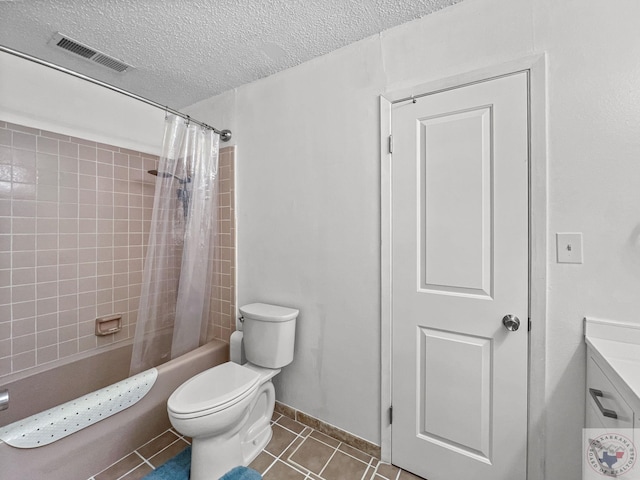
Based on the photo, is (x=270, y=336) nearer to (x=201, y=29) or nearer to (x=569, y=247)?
(x=569, y=247)

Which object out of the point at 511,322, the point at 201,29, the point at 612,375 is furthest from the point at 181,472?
the point at 201,29

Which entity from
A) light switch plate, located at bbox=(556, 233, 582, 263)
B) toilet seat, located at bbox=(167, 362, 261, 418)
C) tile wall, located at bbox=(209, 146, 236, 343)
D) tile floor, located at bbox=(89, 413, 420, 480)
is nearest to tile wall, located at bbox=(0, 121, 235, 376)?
tile wall, located at bbox=(209, 146, 236, 343)

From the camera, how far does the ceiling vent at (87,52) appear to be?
1517mm

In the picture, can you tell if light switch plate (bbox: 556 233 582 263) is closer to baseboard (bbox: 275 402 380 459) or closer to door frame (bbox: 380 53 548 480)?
door frame (bbox: 380 53 548 480)

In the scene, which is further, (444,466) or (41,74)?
(41,74)

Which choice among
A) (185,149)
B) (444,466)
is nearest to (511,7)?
(185,149)

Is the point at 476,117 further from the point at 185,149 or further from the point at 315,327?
the point at 185,149

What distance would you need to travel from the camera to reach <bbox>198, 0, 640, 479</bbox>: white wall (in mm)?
1036

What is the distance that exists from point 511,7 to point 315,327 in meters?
1.83

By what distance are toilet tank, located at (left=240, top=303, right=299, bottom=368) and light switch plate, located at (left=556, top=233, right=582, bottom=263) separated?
4.38ft

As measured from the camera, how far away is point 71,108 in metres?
1.87

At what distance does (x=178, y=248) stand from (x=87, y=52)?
1254 millimetres

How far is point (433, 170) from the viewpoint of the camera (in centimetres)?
134

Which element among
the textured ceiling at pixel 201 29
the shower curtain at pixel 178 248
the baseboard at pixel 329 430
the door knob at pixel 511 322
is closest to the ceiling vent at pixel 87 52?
the textured ceiling at pixel 201 29
